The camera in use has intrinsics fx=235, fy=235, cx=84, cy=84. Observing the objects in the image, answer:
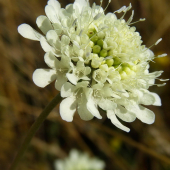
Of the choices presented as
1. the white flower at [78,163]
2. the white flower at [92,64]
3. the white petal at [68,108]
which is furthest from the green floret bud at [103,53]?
the white flower at [78,163]

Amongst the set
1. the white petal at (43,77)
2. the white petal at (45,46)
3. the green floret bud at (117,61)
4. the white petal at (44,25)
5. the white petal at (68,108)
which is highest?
the green floret bud at (117,61)

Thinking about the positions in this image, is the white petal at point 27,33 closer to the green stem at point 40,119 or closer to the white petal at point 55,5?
the white petal at point 55,5

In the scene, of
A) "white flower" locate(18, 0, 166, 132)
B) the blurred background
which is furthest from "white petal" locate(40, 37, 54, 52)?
the blurred background

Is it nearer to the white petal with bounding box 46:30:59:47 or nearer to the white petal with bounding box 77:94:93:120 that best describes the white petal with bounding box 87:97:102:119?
the white petal with bounding box 77:94:93:120

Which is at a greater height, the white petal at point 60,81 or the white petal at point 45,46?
the white petal at point 45,46

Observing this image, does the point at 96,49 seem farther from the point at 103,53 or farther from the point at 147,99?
the point at 147,99

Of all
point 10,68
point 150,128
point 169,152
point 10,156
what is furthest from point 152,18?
point 10,156
